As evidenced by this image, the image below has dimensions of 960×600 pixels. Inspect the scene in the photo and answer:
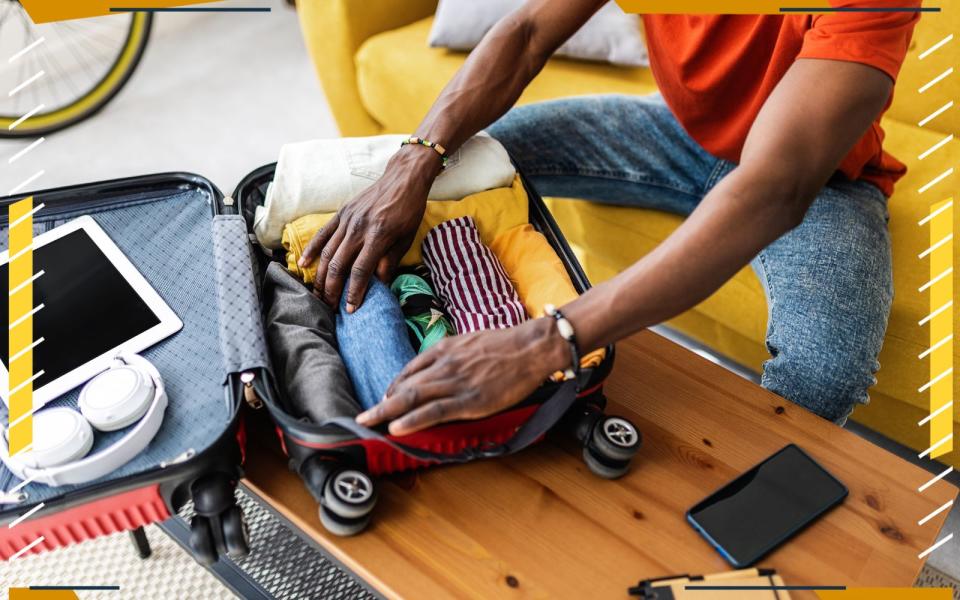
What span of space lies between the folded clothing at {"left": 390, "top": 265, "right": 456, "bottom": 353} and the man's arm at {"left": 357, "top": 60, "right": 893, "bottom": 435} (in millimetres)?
118

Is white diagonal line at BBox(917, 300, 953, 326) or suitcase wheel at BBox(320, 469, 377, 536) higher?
suitcase wheel at BBox(320, 469, 377, 536)

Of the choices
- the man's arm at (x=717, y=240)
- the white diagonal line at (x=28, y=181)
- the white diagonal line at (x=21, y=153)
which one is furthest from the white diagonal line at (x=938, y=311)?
the white diagonal line at (x=21, y=153)

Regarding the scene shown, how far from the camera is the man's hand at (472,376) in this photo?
784 millimetres

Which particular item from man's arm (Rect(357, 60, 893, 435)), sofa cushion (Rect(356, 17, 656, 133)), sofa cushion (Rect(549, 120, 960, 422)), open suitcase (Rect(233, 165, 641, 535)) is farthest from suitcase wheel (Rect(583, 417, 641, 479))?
sofa cushion (Rect(356, 17, 656, 133))

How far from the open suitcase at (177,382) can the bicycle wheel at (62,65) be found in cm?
131

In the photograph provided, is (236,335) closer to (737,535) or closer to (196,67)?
(737,535)

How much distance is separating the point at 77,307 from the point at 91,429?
215 millimetres

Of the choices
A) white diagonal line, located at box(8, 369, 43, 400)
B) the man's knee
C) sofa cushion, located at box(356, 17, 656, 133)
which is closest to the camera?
white diagonal line, located at box(8, 369, 43, 400)

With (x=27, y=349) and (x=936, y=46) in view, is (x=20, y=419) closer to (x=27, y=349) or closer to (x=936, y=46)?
(x=27, y=349)

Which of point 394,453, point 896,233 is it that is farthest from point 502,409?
point 896,233

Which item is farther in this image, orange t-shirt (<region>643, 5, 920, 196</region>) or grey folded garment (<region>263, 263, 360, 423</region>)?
orange t-shirt (<region>643, 5, 920, 196</region>)

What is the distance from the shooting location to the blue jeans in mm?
1066

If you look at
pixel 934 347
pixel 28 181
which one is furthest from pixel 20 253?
pixel 934 347

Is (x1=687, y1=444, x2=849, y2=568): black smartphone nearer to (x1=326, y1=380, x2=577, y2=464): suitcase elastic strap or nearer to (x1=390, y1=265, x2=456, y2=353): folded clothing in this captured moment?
(x1=326, y1=380, x2=577, y2=464): suitcase elastic strap
